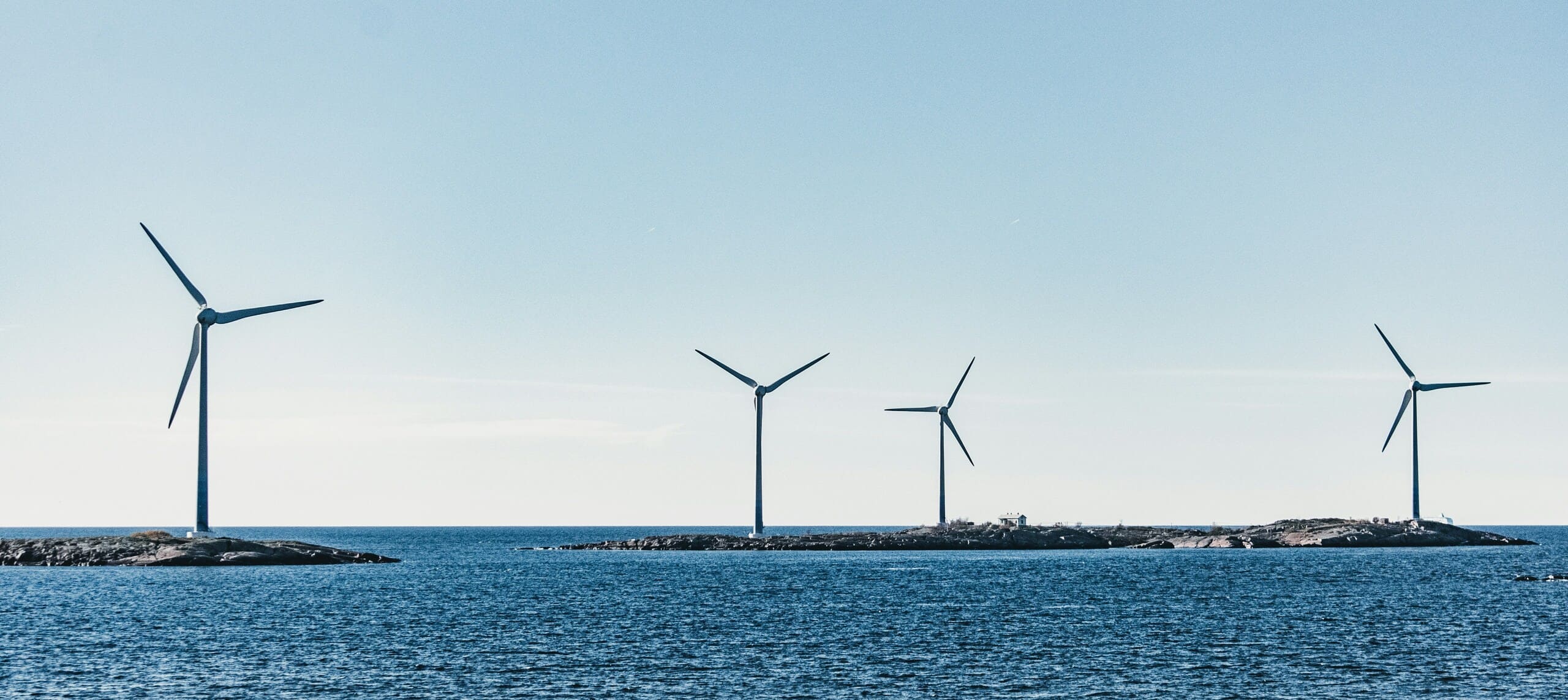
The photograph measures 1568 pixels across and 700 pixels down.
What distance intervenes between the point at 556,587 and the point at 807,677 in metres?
75.3

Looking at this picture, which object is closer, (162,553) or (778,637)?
(778,637)

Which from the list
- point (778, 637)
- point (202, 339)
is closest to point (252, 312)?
point (202, 339)

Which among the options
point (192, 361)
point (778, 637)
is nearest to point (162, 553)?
point (192, 361)

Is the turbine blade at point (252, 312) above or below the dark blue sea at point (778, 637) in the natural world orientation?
above

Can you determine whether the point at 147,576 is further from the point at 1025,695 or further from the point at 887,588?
the point at 1025,695

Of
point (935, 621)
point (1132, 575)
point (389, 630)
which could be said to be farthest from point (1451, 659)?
point (1132, 575)

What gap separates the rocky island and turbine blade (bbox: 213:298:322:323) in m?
26.7

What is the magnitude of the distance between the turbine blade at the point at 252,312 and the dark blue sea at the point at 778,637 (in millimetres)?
33887

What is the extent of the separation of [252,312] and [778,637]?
353ft

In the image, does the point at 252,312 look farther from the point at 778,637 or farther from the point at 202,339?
the point at 778,637

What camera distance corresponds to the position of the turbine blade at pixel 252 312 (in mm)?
173125

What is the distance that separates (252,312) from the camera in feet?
578

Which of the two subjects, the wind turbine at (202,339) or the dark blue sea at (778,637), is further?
the wind turbine at (202,339)

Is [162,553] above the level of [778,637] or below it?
above
